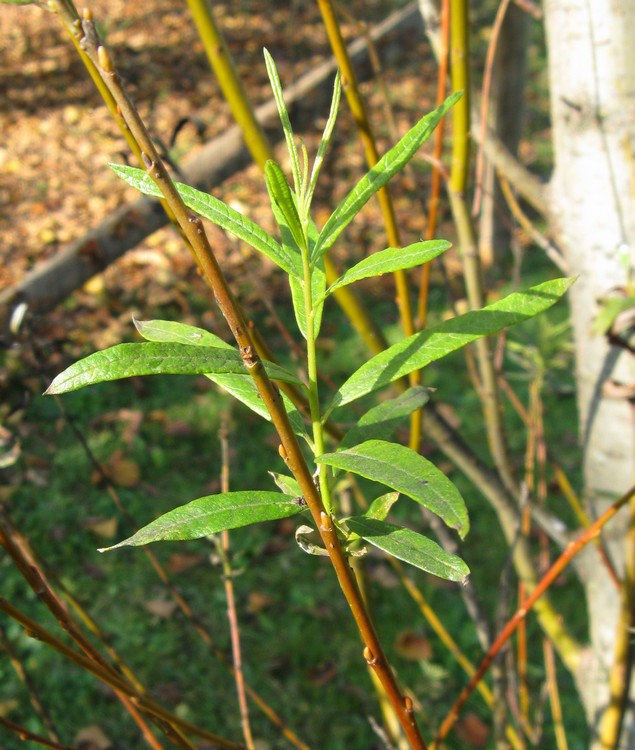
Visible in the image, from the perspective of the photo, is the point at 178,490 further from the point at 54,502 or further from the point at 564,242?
the point at 564,242

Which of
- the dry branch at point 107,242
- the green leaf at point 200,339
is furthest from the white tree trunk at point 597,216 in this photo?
the dry branch at point 107,242

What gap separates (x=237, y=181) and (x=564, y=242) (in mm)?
4107

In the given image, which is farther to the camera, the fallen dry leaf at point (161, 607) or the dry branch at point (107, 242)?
the dry branch at point (107, 242)

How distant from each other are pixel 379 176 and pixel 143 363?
25 cm

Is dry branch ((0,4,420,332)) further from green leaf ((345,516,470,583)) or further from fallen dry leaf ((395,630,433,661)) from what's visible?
green leaf ((345,516,470,583))

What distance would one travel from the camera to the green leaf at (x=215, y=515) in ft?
1.74

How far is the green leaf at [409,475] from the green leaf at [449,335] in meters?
0.06

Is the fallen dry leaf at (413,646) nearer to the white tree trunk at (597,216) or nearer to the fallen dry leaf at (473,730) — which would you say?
the fallen dry leaf at (473,730)

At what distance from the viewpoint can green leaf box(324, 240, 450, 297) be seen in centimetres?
57

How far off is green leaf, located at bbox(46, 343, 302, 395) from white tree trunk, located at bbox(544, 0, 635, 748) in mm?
1061

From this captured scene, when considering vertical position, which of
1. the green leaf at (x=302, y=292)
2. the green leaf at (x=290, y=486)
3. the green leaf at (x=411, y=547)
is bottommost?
the green leaf at (x=411, y=547)

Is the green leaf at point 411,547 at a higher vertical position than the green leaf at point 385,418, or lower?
lower

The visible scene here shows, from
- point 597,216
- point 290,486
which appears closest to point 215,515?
point 290,486

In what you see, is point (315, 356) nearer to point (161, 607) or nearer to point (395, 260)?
point (395, 260)
